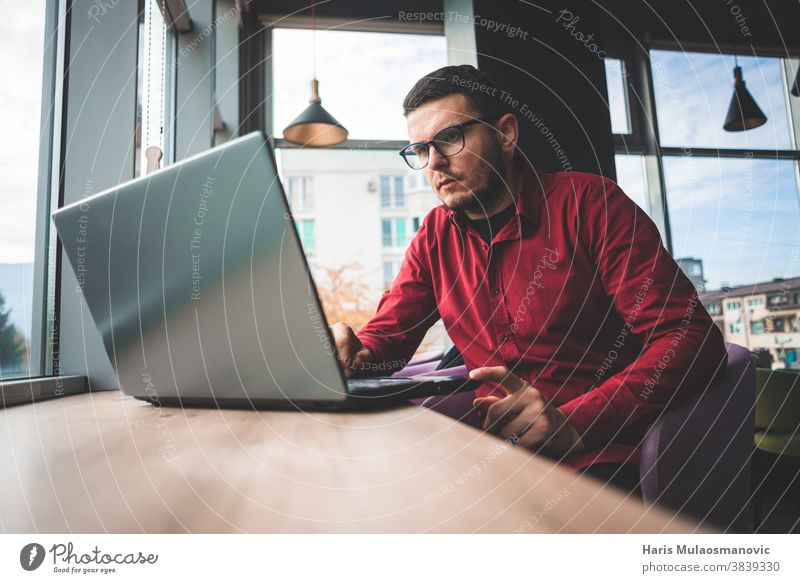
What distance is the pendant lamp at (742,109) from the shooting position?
211 cm

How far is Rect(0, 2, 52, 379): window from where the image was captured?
21.9 inches

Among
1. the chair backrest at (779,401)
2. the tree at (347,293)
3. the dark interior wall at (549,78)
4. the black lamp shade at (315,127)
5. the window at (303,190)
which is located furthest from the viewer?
the window at (303,190)

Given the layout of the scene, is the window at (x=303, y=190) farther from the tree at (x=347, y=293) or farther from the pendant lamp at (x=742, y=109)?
the pendant lamp at (x=742, y=109)

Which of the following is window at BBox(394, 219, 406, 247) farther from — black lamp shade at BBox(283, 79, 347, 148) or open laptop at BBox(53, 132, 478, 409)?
open laptop at BBox(53, 132, 478, 409)

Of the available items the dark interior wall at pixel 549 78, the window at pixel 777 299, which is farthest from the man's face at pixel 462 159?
the dark interior wall at pixel 549 78

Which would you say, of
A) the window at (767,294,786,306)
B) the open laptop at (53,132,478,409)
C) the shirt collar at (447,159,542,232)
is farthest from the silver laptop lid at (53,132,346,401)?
the window at (767,294,786,306)

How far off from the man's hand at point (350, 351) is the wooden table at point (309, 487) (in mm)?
336

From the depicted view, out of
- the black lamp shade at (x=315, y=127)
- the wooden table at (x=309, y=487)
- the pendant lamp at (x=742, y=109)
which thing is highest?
the pendant lamp at (x=742, y=109)

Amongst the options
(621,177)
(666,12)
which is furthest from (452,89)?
(666,12)

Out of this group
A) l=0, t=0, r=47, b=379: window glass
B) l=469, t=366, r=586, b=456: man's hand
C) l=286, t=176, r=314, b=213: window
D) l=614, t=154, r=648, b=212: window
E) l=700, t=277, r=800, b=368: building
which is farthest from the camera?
l=614, t=154, r=648, b=212: window

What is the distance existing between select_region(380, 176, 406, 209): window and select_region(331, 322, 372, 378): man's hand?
1801mm

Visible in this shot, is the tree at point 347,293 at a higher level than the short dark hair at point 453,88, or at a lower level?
lower

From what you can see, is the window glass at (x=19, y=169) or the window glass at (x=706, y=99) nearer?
the window glass at (x=19, y=169)
